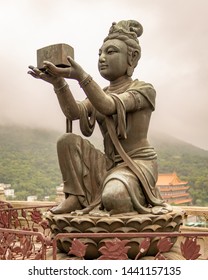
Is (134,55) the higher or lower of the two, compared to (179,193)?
higher

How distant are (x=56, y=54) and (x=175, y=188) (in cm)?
704

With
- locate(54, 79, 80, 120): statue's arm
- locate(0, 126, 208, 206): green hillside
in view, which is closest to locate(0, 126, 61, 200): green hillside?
locate(0, 126, 208, 206): green hillside

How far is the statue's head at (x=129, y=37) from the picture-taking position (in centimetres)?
Answer: 371

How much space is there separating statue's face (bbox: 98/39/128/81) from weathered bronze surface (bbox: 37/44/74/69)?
483 millimetres

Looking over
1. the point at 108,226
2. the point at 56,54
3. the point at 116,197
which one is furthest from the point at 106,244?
the point at 56,54

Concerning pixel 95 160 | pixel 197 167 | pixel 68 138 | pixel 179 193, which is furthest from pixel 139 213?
pixel 197 167

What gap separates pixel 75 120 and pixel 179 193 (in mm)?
6429

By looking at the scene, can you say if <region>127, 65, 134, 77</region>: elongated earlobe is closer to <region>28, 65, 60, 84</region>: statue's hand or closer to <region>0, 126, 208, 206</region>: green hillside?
<region>28, 65, 60, 84</region>: statue's hand

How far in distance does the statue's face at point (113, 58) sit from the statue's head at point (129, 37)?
0.12 ft

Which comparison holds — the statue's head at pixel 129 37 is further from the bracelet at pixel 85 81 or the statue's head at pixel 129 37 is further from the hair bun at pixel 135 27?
the bracelet at pixel 85 81

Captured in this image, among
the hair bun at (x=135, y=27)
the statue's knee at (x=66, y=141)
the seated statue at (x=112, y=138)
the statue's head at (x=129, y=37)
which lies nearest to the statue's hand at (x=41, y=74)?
the seated statue at (x=112, y=138)

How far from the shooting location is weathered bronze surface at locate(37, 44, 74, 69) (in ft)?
10.4

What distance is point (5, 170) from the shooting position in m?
12.1
